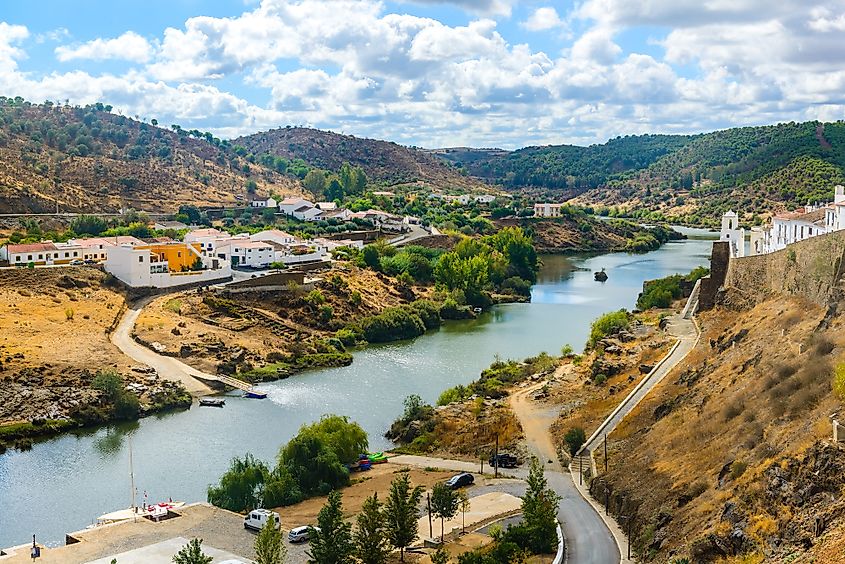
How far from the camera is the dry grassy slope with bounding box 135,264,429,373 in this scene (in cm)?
4103

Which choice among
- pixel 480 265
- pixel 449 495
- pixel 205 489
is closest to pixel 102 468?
pixel 205 489

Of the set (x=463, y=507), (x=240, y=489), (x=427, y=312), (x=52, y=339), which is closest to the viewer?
(x=463, y=507)

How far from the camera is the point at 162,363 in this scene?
3847 centimetres

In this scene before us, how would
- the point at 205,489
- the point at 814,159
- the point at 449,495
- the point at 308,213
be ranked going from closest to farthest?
the point at 449,495 → the point at 205,489 → the point at 308,213 → the point at 814,159

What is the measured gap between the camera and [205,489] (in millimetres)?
25781

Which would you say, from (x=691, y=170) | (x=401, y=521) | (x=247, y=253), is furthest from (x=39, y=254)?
(x=691, y=170)

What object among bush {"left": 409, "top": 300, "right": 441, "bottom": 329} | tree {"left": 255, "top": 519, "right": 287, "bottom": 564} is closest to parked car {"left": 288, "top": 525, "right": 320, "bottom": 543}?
tree {"left": 255, "top": 519, "right": 287, "bottom": 564}

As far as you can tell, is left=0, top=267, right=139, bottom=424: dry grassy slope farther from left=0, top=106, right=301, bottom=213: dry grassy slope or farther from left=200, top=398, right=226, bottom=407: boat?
left=0, top=106, right=301, bottom=213: dry grassy slope

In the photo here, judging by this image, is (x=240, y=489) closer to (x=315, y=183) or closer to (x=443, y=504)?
(x=443, y=504)

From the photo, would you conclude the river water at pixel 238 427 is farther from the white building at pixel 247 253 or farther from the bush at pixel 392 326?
the white building at pixel 247 253

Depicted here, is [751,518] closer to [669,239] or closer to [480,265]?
[480,265]

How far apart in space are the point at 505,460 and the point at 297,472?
517 cm

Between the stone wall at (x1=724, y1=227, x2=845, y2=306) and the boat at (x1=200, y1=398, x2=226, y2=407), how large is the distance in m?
17.2

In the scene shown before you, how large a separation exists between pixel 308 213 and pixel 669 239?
36.1m
